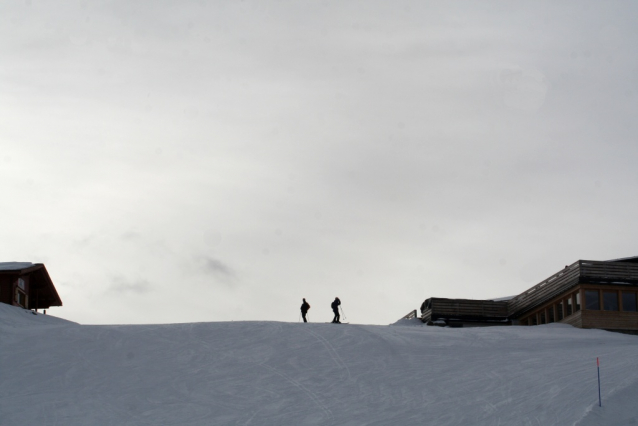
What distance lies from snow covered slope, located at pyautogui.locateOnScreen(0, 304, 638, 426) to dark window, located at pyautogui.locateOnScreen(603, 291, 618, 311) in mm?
4402

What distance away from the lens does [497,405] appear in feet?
Result: 78.1

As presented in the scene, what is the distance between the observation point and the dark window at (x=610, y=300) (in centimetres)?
3900

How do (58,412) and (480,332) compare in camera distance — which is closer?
(58,412)

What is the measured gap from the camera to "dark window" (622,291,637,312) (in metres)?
39.2

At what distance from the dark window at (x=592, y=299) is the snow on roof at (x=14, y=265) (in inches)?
1036

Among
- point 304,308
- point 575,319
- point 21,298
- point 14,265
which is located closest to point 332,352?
point 304,308

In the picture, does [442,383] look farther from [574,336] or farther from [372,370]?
[574,336]

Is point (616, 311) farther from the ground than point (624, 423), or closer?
farther from the ground

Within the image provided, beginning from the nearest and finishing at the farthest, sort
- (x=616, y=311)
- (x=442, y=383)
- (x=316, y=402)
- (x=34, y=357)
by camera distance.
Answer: (x=316, y=402) → (x=442, y=383) → (x=34, y=357) → (x=616, y=311)

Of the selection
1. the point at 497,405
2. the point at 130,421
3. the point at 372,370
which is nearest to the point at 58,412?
the point at 130,421

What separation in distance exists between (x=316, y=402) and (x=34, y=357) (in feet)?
33.9

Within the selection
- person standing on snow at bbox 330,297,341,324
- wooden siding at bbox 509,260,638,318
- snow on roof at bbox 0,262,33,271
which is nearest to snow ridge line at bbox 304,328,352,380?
person standing on snow at bbox 330,297,341,324

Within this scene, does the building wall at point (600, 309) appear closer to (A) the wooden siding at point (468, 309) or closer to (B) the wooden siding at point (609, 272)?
(B) the wooden siding at point (609, 272)

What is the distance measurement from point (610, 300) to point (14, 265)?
28.0 metres
